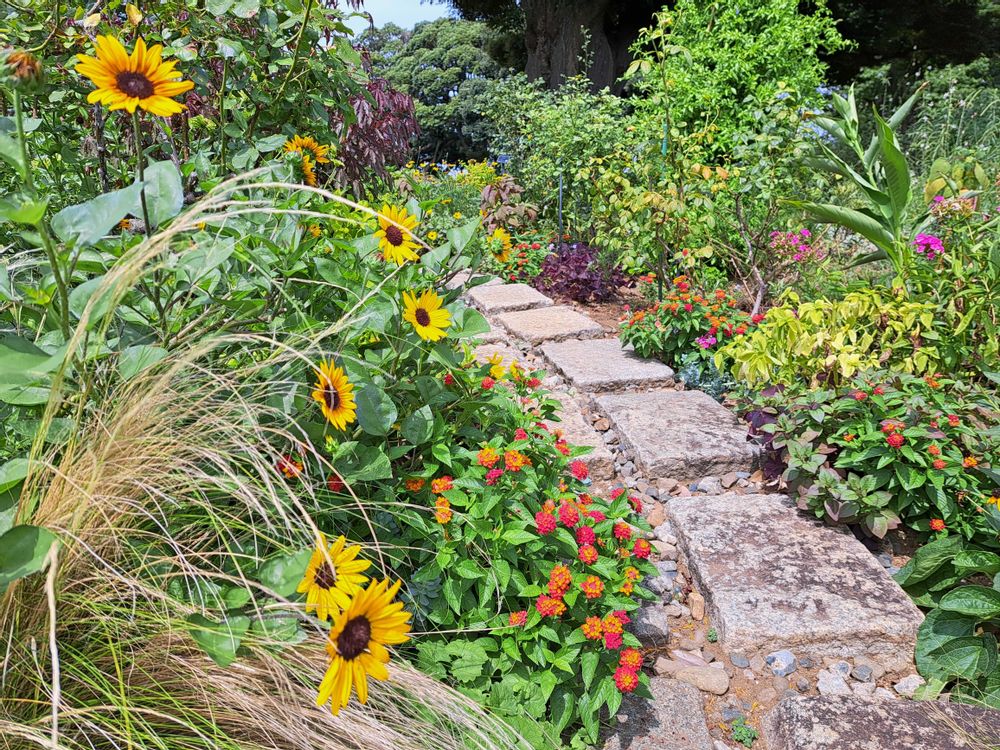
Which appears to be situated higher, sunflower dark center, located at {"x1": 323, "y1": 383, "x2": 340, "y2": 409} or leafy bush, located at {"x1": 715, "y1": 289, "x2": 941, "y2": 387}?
sunflower dark center, located at {"x1": 323, "y1": 383, "x2": 340, "y2": 409}

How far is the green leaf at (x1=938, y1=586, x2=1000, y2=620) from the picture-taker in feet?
4.99

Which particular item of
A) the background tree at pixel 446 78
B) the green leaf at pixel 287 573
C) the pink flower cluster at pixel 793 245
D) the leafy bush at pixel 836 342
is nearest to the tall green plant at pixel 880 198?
the leafy bush at pixel 836 342

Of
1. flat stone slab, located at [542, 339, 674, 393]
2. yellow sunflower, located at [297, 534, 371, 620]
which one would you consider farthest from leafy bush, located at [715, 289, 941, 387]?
yellow sunflower, located at [297, 534, 371, 620]

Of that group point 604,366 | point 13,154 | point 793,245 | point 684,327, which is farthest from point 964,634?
point 793,245

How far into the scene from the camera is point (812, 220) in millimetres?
3250

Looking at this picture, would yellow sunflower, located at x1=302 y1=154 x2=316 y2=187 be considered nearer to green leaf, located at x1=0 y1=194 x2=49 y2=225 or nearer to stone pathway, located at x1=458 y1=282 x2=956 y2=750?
green leaf, located at x1=0 y1=194 x2=49 y2=225

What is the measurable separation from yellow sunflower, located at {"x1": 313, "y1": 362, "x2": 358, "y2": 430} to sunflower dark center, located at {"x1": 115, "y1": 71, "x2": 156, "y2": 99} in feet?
1.52

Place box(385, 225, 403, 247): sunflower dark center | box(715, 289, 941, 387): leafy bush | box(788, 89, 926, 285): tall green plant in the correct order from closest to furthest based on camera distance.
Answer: box(385, 225, 403, 247): sunflower dark center < box(715, 289, 941, 387): leafy bush < box(788, 89, 926, 285): tall green plant

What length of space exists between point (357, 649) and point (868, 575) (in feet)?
5.11

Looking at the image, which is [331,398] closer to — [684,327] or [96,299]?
[96,299]

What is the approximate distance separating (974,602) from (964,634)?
9 cm

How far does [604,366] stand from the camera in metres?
3.27

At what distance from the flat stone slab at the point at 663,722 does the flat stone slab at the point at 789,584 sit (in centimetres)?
25

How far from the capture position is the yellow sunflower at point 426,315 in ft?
4.08
